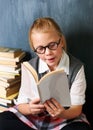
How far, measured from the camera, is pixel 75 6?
4.15 feet

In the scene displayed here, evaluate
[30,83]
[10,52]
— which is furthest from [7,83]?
[30,83]

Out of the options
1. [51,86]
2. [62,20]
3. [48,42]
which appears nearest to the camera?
[51,86]

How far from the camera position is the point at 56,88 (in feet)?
3.24

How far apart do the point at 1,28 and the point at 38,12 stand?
248 mm

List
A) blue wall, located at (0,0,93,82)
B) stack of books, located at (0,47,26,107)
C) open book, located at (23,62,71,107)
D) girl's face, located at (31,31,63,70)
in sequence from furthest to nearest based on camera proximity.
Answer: stack of books, located at (0,47,26,107)
blue wall, located at (0,0,93,82)
girl's face, located at (31,31,63,70)
open book, located at (23,62,71,107)

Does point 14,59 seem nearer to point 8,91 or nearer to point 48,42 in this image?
point 8,91

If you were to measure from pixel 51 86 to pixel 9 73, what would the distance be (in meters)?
0.47

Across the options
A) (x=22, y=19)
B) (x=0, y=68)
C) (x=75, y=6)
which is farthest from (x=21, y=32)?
(x=75, y=6)

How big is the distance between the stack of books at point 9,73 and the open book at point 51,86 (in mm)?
360

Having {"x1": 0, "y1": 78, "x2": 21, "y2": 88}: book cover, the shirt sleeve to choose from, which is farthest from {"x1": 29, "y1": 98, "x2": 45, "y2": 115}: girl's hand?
{"x1": 0, "y1": 78, "x2": 21, "y2": 88}: book cover

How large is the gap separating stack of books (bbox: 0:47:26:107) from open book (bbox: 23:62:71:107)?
36 centimetres

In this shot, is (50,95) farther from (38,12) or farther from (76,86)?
(38,12)

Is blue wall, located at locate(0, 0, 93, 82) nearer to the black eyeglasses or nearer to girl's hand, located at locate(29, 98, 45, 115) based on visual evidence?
the black eyeglasses

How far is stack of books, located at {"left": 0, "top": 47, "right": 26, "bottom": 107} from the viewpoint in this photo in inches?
53.8
